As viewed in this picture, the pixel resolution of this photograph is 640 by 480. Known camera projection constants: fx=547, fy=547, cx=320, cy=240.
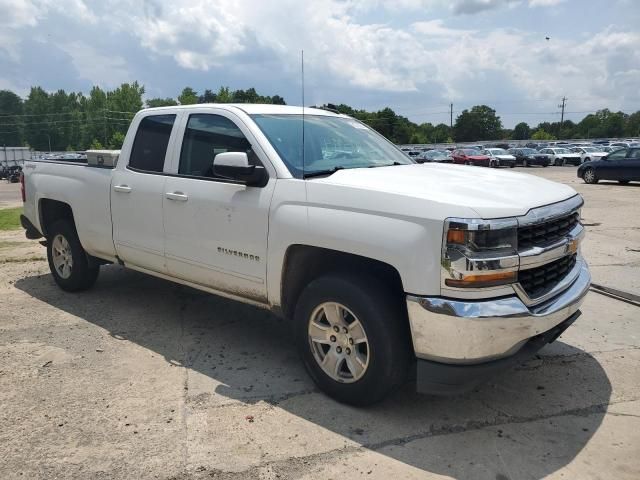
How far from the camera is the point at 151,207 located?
4.74 m

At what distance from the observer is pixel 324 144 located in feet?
14.3

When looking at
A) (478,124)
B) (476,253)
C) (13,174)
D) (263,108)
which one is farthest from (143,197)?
(478,124)

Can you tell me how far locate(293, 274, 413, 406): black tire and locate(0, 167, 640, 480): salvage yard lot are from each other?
0.19m

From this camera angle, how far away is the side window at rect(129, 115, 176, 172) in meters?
4.82

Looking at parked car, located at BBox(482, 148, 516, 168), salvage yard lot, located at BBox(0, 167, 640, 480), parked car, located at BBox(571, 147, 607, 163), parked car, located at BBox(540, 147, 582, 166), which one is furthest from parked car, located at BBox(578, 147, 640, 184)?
parked car, located at BBox(540, 147, 582, 166)

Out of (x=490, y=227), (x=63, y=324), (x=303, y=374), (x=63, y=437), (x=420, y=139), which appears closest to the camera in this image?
(x=490, y=227)

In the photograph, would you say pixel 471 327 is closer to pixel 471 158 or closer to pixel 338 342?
pixel 338 342

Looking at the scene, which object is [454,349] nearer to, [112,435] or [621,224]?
[112,435]

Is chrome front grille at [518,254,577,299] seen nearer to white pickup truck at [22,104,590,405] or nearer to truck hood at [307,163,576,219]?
white pickup truck at [22,104,590,405]

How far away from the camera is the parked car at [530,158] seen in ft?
145

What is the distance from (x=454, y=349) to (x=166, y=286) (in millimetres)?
4429

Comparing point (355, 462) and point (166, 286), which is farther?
point (166, 286)

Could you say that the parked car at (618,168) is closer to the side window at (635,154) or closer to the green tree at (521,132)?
the side window at (635,154)

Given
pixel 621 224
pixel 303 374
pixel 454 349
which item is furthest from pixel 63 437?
pixel 621 224
